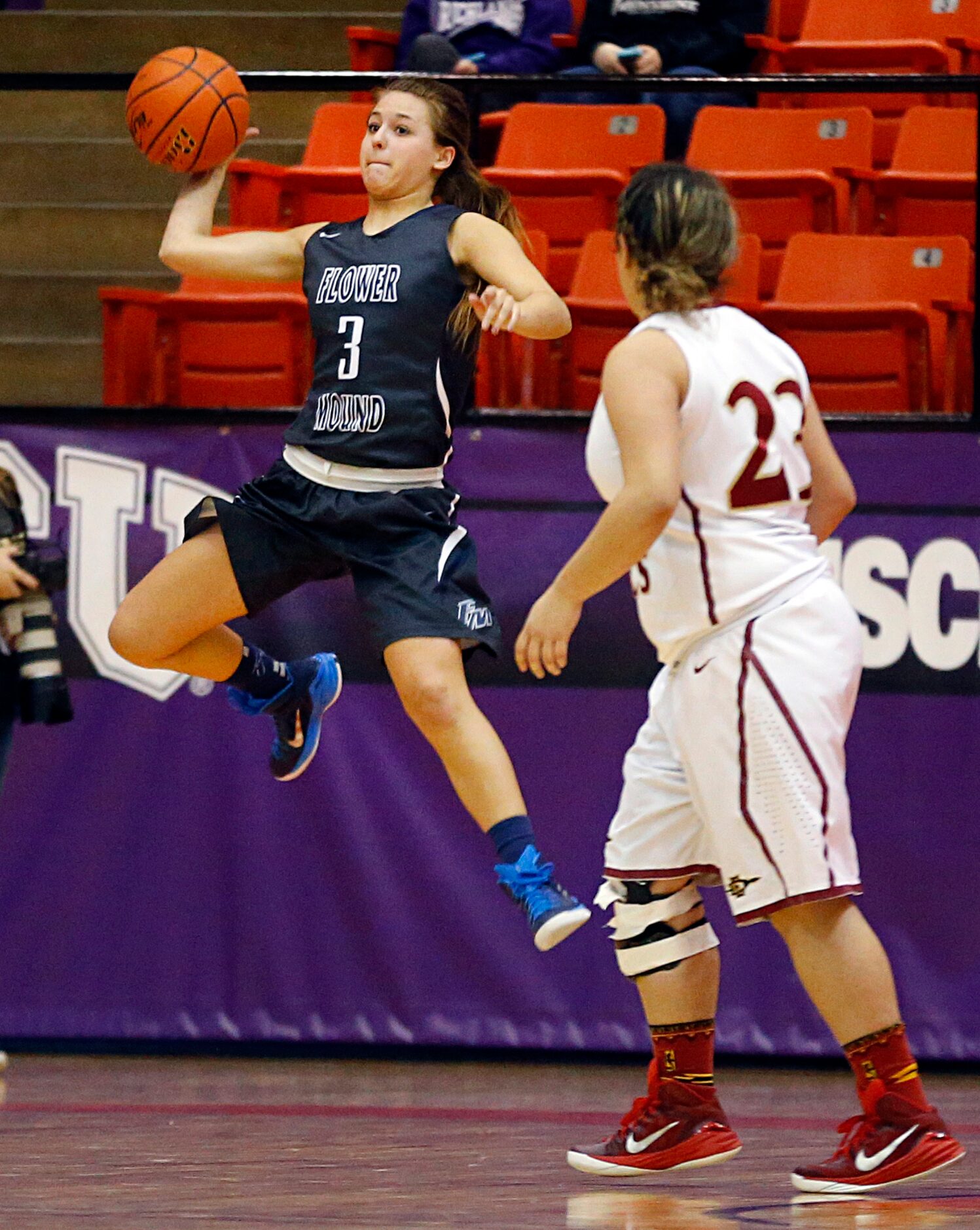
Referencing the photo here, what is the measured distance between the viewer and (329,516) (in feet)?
14.2

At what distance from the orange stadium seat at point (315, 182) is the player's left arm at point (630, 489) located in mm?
2919

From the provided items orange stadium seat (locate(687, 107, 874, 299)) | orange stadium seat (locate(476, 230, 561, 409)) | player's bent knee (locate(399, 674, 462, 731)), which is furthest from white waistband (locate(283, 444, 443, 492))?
orange stadium seat (locate(687, 107, 874, 299))

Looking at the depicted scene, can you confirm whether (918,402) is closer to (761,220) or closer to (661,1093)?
(761,220)

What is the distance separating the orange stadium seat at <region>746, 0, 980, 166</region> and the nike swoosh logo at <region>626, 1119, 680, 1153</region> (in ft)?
15.0

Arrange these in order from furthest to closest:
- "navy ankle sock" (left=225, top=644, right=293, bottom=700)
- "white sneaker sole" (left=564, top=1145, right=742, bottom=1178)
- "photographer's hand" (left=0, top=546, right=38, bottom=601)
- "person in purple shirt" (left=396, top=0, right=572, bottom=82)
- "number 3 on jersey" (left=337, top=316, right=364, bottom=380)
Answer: "person in purple shirt" (left=396, top=0, right=572, bottom=82) < "photographer's hand" (left=0, top=546, right=38, bottom=601) < "navy ankle sock" (left=225, top=644, right=293, bottom=700) < "number 3 on jersey" (left=337, top=316, right=364, bottom=380) < "white sneaker sole" (left=564, top=1145, right=742, bottom=1178)

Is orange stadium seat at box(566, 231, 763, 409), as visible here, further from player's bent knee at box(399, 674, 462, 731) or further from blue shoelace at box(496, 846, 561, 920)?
blue shoelace at box(496, 846, 561, 920)

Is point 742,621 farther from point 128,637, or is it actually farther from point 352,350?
point 128,637

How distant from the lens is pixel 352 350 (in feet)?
14.3

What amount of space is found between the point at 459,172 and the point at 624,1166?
89.1 inches

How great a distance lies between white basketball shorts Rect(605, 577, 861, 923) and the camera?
3439 mm

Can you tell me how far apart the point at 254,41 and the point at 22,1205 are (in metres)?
6.67

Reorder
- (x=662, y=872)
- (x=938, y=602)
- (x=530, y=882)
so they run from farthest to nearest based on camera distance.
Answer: (x=938, y=602), (x=530, y=882), (x=662, y=872)

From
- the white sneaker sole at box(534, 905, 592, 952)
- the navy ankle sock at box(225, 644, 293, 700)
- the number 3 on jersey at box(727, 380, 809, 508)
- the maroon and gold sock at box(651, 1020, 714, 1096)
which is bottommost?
the maroon and gold sock at box(651, 1020, 714, 1096)

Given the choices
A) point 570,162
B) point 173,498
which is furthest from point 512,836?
point 570,162
